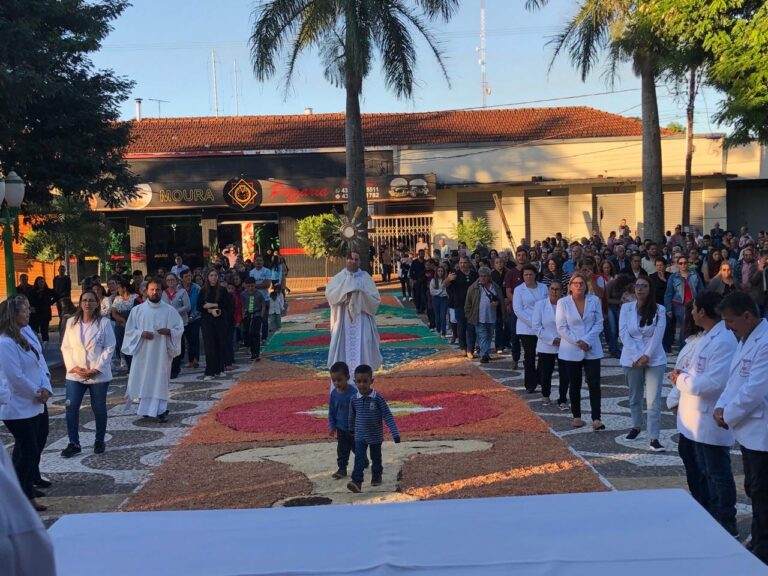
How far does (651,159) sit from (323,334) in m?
9.68

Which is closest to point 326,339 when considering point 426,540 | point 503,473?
point 503,473

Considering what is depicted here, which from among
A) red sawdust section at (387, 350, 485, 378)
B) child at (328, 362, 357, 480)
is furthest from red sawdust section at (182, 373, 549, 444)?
child at (328, 362, 357, 480)

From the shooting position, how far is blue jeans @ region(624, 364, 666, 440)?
8805mm

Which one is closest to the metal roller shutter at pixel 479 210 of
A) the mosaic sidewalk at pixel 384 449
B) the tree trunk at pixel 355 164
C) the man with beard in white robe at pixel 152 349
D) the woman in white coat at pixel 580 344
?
the tree trunk at pixel 355 164

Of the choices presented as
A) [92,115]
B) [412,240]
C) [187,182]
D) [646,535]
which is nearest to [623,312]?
[646,535]

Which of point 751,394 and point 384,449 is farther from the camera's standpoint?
point 384,449

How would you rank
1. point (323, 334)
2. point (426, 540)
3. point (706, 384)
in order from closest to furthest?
1. point (426, 540)
2. point (706, 384)
3. point (323, 334)

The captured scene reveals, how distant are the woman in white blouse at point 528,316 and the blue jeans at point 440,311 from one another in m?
6.49

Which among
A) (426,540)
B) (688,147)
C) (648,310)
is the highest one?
(688,147)

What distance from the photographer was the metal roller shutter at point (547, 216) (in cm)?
3628

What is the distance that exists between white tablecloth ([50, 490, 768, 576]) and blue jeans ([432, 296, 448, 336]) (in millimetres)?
15111

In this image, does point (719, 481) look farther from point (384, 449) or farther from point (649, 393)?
point (384, 449)

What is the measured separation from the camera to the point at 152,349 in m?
11.6

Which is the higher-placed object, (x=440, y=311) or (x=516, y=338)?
(x=440, y=311)
